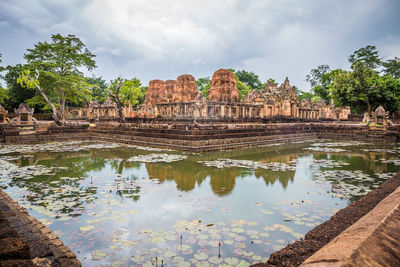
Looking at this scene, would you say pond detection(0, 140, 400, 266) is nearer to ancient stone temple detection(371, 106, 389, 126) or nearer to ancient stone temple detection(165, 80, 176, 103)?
ancient stone temple detection(371, 106, 389, 126)

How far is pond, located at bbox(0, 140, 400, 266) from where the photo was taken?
3.64m

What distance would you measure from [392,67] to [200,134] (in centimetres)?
5188

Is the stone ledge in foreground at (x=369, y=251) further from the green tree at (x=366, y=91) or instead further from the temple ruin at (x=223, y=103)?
the green tree at (x=366, y=91)

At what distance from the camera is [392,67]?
48.6m

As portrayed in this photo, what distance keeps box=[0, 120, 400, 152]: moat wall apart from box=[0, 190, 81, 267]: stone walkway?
9.15 metres

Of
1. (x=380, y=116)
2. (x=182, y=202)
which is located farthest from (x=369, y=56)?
(x=182, y=202)

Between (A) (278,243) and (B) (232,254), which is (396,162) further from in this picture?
(B) (232,254)

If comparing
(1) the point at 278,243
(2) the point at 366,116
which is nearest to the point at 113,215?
(1) the point at 278,243

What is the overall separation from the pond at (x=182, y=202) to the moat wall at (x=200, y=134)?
3.36 meters

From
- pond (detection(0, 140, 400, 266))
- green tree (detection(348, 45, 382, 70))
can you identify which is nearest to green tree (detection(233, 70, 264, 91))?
green tree (detection(348, 45, 382, 70))

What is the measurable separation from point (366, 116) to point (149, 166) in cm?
3204

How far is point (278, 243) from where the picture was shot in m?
3.79

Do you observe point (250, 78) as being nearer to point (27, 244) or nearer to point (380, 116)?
point (380, 116)

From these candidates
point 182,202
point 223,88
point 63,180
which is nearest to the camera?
point 182,202
